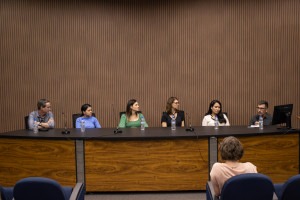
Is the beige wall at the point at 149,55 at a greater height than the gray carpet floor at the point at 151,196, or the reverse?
the beige wall at the point at 149,55

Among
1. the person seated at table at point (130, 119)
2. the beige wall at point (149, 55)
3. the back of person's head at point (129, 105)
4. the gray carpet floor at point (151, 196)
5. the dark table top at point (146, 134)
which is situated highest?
the beige wall at point (149, 55)

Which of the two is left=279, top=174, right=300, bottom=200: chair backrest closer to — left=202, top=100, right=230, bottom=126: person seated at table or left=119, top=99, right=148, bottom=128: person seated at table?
left=202, top=100, right=230, bottom=126: person seated at table

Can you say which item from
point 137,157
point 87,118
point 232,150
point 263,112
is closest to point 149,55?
point 87,118

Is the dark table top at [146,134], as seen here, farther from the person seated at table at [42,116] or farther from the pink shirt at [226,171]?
the pink shirt at [226,171]

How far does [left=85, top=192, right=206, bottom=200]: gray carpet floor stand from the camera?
15.5ft

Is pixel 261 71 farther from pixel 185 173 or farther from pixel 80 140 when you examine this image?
pixel 80 140

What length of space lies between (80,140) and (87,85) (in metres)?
2.76

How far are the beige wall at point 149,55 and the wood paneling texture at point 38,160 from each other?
247 cm

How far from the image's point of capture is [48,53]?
7387 mm

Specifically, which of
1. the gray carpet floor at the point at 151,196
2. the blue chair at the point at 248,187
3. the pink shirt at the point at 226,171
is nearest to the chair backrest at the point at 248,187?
the blue chair at the point at 248,187

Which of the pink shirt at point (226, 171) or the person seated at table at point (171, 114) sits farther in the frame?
the person seated at table at point (171, 114)

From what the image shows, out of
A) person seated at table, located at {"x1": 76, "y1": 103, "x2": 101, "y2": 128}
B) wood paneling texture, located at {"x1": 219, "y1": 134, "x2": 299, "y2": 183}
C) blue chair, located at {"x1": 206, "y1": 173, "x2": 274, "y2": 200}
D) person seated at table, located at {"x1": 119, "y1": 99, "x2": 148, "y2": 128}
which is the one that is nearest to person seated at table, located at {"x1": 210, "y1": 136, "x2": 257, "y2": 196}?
blue chair, located at {"x1": 206, "y1": 173, "x2": 274, "y2": 200}

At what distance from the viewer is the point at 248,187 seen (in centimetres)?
260

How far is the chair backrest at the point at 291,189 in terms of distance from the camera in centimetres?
264
